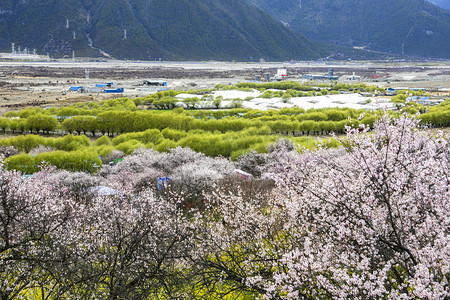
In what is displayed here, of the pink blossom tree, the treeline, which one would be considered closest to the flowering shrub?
the pink blossom tree

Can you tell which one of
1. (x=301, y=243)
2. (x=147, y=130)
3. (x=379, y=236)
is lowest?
(x=147, y=130)

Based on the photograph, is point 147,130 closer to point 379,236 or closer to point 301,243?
point 301,243

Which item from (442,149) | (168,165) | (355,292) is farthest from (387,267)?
(168,165)

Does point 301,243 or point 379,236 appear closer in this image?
point 379,236

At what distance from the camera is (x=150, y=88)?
109562 mm

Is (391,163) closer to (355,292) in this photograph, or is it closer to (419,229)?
(419,229)

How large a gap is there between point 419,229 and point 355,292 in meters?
2.21

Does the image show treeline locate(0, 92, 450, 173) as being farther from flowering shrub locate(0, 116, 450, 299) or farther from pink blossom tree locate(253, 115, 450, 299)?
pink blossom tree locate(253, 115, 450, 299)

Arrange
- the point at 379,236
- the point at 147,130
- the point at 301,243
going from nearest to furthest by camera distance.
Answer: the point at 379,236 → the point at 301,243 → the point at 147,130

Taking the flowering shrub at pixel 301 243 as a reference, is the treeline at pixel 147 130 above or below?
below

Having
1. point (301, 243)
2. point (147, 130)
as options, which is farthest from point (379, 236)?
point (147, 130)

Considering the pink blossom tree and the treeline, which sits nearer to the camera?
the pink blossom tree

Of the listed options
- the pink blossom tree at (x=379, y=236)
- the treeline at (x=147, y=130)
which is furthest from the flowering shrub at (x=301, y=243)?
the treeline at (x=147, y=130)

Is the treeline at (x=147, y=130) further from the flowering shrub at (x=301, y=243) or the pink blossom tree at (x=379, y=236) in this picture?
the pink blossom tree at (x=379, y=236)
